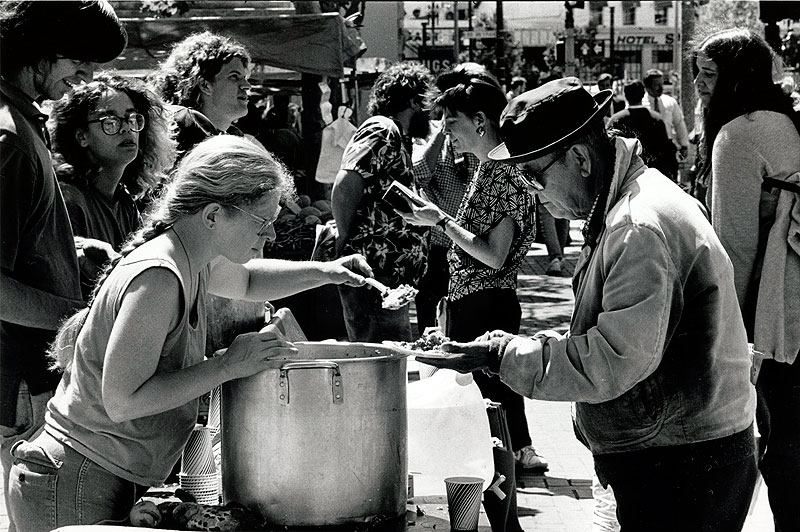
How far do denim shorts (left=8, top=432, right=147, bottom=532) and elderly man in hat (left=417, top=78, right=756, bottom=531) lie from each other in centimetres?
81

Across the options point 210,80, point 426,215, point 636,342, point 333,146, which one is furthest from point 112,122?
point 333,146

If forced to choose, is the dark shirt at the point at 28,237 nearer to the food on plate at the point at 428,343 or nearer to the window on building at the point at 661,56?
the food on plate at the point at 428,343

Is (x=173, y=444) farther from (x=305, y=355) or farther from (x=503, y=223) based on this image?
(x=503, y=223)

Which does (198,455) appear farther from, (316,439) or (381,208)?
(381,208)

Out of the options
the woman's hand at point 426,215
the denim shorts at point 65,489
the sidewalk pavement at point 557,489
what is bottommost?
the sidewalk pavement at point 557,489

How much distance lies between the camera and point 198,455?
9.35 feet

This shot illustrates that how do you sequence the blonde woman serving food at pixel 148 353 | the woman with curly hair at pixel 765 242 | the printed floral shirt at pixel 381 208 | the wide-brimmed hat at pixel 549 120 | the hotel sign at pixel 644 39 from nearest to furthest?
the blonde woman serving food at pixel 148 353 < the wide-brimmed hat at pixel 549 120 < the woman with curly hair at pixel 765 242 < the printed floral shirt at pixel 381 208 < the hotel sign at pixel 644 39

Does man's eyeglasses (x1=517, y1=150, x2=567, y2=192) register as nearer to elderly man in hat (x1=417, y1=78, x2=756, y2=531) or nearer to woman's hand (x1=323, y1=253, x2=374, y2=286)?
elderly man in hat (x1=417, y1=78, x2=756, y2=531)

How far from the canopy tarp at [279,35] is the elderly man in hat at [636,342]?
21.2 feet

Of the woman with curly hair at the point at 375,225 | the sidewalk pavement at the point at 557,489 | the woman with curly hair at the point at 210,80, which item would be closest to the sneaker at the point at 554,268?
the sidewalk pavement at the point at 557,489

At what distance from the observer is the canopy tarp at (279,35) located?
8.83 meters

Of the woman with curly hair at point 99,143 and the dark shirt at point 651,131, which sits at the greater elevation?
the woman with curly hair at point 99,143

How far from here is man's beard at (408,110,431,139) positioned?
5656 millimetres

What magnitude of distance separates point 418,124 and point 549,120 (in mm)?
3230
